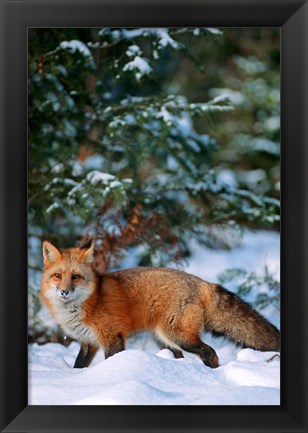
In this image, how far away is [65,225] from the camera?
417 centimetres

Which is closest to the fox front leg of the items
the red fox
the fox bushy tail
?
the red fox

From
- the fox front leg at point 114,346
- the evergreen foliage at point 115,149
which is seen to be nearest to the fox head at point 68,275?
the fox front leg at point 114,346

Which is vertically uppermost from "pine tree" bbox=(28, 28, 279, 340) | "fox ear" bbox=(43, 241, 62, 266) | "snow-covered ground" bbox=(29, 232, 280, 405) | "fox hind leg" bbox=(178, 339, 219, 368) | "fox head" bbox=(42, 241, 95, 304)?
"pine tree" bbox=(28, 28, 279, 340)

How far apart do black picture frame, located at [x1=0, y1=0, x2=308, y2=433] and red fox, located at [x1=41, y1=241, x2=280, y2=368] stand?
55 centimetres

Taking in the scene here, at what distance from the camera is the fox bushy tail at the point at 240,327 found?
290 cm

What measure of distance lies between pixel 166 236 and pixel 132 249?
29cm

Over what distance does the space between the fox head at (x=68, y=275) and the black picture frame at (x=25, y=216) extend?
539mm

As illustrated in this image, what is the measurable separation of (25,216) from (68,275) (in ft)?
1.96

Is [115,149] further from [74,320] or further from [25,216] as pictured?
[25,216]

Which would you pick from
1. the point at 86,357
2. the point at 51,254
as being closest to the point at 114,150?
the point at 51,254

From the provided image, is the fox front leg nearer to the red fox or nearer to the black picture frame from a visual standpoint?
the red fox

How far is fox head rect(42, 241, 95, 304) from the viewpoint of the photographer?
2.77 m

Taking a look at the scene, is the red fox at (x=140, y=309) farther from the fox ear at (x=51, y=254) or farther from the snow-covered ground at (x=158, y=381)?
the snow-covered ground at (x=158, y=381)

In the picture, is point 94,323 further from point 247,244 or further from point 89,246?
point 247,244
